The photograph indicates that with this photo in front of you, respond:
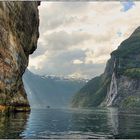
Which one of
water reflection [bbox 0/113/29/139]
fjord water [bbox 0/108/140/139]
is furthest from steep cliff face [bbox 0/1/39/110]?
fjord water [bbox 0/108/140/139]

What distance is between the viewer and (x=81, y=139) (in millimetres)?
52094

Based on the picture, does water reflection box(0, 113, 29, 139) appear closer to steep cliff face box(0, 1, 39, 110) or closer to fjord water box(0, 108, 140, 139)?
fjord water box(0, 108, 140, 139)

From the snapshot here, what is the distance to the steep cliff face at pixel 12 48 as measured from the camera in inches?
3952

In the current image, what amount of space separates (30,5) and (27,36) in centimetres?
1147

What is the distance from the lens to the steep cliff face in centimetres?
10038

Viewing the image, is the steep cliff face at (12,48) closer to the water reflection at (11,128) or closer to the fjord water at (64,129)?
the water reflection at (11,128)

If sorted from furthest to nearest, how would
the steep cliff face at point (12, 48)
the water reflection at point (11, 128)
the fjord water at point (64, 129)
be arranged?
the steep cliff face at point (12, 48), the fjord water at point (64, 129), the water reflection at point (11, 128)

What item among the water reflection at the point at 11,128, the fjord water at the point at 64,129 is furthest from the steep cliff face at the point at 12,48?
the fjord water at the point at 64,129

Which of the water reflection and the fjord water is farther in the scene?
the fjord water

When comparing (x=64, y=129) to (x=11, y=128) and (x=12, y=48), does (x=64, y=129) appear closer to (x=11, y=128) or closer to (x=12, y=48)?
(x=11, y=128)

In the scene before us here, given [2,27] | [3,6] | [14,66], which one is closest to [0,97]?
[14,66]

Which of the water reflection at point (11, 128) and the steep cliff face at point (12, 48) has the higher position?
the steep cliff face at point (12, 48)

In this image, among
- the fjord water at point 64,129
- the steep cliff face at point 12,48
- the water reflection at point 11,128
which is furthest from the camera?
the steep cliff face at point 12,48

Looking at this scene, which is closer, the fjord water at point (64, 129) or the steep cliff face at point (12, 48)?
the fjord water at point (64, 129)
